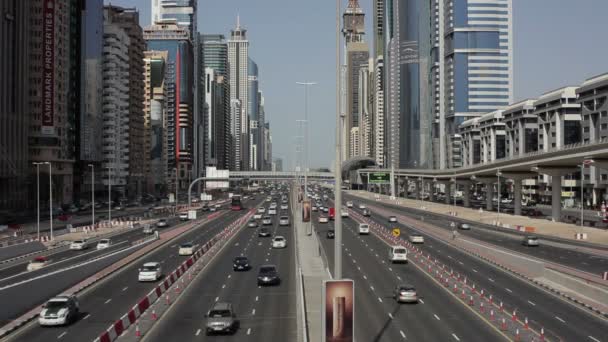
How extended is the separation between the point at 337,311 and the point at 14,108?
118126 mm

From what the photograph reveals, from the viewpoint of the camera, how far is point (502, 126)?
639ft

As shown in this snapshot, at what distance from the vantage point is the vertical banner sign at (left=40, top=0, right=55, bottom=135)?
128000mm

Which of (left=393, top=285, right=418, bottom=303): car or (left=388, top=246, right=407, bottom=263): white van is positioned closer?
(left=393, top=285, right=418, bottom=303): car

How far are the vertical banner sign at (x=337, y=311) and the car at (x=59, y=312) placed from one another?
1664 centimetres

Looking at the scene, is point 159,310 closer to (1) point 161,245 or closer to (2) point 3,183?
(1) point 161,245

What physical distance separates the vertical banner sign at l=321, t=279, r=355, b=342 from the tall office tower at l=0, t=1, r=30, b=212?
347ft

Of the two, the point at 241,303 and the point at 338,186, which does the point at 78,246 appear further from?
the point at 338,186

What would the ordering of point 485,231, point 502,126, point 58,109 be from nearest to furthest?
point 485,231
point 58,109
point 502,126

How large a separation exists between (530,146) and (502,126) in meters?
15.5

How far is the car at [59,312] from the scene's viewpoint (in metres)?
28.7

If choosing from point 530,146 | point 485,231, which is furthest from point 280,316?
point 530,146

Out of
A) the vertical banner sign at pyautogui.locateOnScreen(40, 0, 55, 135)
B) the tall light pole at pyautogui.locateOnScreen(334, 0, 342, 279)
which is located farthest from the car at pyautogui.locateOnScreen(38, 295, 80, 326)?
the vertical banner sign at pyautogui.locateOnScreen(40, 0, 55, 135)

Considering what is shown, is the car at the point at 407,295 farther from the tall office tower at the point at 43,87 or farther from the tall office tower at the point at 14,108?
the tall office tower at the point at 43,87

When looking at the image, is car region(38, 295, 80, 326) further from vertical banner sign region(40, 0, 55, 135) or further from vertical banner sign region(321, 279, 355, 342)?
vertical banner sign region(40, 0, 55, 135)
